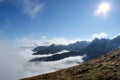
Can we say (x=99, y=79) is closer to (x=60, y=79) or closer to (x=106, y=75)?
(x=106, y=75)

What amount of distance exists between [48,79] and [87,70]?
10593 mm

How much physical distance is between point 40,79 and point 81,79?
1230cm

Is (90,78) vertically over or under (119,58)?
under

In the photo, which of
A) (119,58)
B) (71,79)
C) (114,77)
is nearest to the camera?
(114,77)

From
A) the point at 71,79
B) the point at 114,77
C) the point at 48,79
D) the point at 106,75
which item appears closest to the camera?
the point at 114,77

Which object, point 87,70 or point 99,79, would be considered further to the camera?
point 87,70

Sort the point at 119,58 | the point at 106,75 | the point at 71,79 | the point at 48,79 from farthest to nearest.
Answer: the point at 119,58 → the point at 48,79 → the point at 71,79 → the point at 106,75

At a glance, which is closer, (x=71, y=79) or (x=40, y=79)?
(x=71, y=79)

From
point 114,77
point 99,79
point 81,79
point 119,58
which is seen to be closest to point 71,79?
point 81,79

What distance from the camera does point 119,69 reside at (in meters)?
46.2

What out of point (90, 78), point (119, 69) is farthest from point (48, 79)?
point (119, 69)

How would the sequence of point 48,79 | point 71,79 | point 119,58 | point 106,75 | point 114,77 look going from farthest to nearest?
point 119,58 < point 48,79 < point 71,79 < point 106,75 < point 114,77

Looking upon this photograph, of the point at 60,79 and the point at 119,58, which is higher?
the point at 119,58

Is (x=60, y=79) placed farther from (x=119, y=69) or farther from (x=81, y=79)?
(x=119, y=69)
